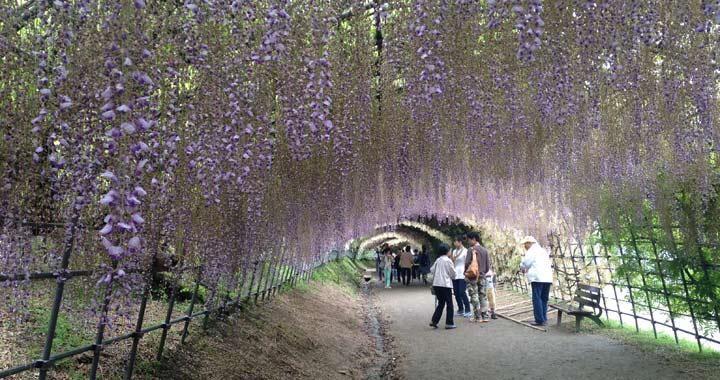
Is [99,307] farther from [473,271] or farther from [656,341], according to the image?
[473,271]

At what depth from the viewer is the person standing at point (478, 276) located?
918cm

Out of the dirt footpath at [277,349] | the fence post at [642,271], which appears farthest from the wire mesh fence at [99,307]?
the fence post at [642,271]

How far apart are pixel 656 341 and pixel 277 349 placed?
488 centimetres

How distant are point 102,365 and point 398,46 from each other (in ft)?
10.1

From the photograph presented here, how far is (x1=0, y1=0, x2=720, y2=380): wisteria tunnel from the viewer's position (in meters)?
2.21

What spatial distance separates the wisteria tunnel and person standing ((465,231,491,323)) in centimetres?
122

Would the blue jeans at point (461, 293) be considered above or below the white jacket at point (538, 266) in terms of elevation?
below

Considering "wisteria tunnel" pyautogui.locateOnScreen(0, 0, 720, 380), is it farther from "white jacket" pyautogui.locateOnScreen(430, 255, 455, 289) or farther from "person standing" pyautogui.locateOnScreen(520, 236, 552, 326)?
"white jacket" pyautogui.locateOnScreen(430, 255, 455, 289)

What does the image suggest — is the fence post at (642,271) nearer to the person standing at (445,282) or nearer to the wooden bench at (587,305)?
the wooden bench at (587,305)

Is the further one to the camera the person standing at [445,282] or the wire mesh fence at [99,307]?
the person standing at [445,282]

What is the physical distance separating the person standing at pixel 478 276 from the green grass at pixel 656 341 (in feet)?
5.52

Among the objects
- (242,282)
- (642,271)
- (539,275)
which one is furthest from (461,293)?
(242,282)

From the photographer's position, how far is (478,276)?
9.14 metres

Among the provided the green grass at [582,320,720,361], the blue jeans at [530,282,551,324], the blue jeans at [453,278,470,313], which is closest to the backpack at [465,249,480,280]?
the blue jeans at [453,278,470,313]
